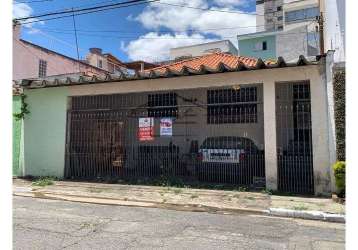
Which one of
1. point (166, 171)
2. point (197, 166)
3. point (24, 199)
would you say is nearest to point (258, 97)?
point (197, 166)

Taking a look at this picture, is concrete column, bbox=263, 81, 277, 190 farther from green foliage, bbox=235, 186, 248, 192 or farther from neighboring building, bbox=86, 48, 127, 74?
neighboring building, bbox=86, 48, 127, 74

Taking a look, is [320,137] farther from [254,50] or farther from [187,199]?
[254,50]

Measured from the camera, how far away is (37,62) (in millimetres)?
23141

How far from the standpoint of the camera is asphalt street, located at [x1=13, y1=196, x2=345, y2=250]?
5262 mm

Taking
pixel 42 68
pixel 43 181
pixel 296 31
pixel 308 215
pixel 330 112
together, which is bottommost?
pixel 308 215

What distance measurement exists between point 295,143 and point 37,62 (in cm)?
1892

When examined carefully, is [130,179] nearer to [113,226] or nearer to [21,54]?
[113,226]

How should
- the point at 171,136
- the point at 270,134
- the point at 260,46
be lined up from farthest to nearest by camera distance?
the point at 260,46, the point at 171,136, the point at 270,134


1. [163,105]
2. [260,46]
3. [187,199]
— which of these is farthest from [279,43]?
[187,199]

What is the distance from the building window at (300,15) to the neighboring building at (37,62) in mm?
40260

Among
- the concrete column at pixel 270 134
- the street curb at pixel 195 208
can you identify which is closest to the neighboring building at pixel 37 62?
the street curb at pixel 195 208

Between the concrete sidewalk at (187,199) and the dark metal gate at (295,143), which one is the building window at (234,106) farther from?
the concrete sidewalk at (187,199)

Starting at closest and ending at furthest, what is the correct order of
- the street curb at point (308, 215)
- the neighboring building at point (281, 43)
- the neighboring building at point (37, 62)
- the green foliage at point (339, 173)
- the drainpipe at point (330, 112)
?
1. the street curb at point (308, 215)
2. the green foliage at point (339, 173)
3. the drainpipe at point (330, 112)
4. the neighboring building at point (37, 62)
5. the neighboring building at point (281, 43)

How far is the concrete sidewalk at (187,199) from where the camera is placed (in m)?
7.62
